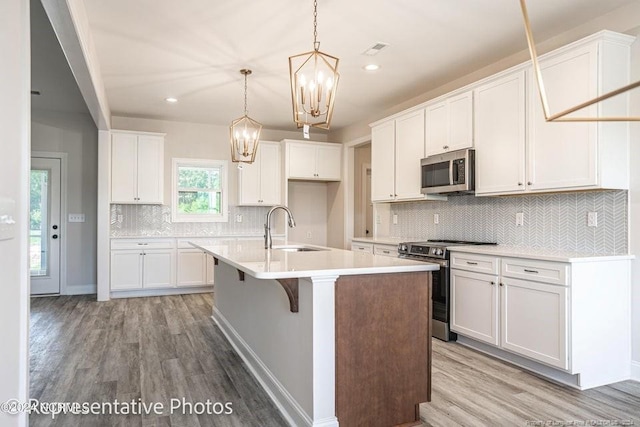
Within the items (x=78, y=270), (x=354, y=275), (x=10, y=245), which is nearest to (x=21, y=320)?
(x=10, y=245)

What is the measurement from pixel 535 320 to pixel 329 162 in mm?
4328

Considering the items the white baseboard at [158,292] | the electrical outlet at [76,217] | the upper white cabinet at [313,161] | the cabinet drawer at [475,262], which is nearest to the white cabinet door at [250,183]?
the upper white cabinet at [313,161]

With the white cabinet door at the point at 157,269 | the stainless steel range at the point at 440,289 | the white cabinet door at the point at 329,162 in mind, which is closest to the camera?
the stainless steel range at the point at 440,289

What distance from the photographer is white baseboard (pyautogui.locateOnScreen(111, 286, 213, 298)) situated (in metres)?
5.84

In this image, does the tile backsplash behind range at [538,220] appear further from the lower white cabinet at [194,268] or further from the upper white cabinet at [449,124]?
the lower white cabinet at [194,268]

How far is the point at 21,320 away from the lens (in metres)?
1.45

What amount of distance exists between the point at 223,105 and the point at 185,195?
67.3 inches

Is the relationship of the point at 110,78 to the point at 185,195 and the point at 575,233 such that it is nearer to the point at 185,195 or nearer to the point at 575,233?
the point at 185,195

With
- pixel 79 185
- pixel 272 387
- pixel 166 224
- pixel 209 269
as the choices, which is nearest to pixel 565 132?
pixel 272 387

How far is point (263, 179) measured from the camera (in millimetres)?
6512

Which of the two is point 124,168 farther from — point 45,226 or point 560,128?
point 560,128

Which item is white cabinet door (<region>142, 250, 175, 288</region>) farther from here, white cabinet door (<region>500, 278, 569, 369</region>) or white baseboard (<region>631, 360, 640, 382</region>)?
white baseboard (<region>631, 360, 640, 382</region>)

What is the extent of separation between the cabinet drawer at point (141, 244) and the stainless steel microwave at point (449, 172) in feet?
12.1

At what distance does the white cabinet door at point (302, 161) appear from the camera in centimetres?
646
